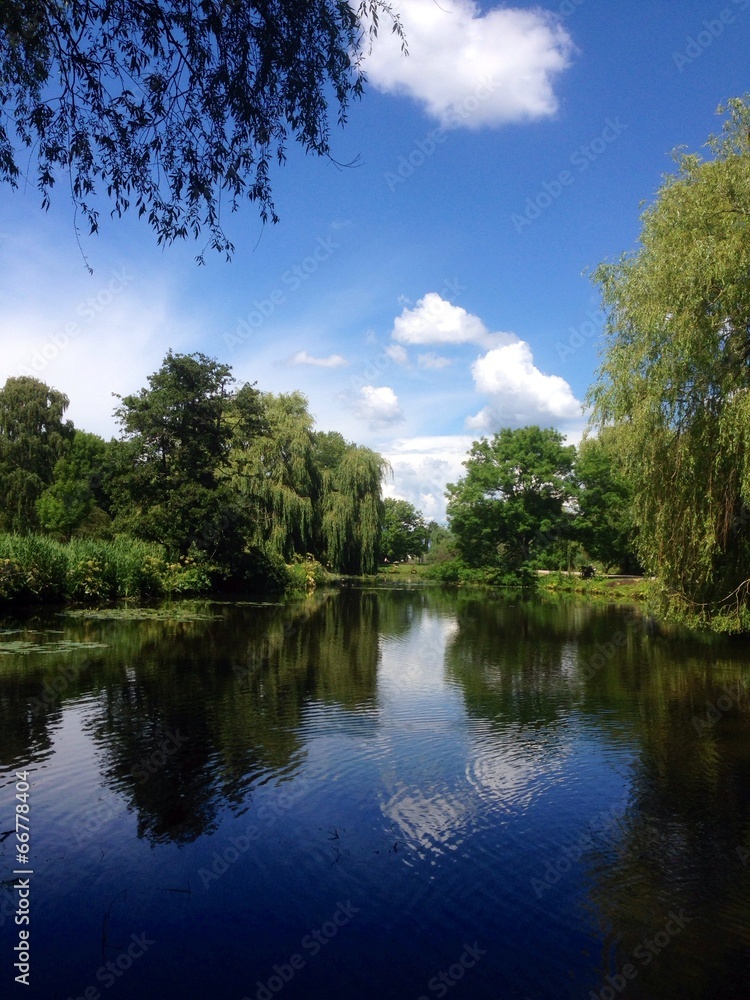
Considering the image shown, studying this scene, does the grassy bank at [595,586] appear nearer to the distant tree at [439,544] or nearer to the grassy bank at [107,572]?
the distant tree at [439,544]

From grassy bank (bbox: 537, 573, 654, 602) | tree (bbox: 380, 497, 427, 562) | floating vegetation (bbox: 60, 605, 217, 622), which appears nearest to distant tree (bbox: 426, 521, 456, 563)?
tree (bbox: 380, 497, 427, 562)

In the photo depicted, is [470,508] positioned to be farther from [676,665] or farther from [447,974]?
[447,974]

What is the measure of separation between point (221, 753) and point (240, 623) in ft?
39.0

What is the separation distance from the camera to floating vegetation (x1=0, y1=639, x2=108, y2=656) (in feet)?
41.1

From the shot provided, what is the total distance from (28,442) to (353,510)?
59.2 feet

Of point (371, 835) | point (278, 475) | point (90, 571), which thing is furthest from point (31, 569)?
A: point (371, 835)

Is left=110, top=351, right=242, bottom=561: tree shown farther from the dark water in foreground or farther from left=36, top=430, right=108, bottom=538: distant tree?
the dark water in foreground

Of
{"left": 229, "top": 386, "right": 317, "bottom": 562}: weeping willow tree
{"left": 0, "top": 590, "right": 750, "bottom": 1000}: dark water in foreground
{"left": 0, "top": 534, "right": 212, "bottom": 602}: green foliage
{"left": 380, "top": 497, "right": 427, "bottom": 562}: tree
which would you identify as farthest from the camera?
{"left": 380, "top": 497, "right": 427, "bottom": 562}: tree

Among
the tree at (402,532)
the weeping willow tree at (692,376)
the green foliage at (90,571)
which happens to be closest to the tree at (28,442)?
the green foliage at (90,571)

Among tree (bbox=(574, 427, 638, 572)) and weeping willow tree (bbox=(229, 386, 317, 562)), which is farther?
tree (bbox=(574, 427, 638, 572))

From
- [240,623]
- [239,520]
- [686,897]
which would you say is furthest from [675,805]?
[239,520]

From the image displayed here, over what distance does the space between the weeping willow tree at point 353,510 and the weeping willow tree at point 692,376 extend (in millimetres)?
23362

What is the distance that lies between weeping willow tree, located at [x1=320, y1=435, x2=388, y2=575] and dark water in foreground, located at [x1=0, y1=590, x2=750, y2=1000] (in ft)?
80.8

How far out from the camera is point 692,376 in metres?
12.3
